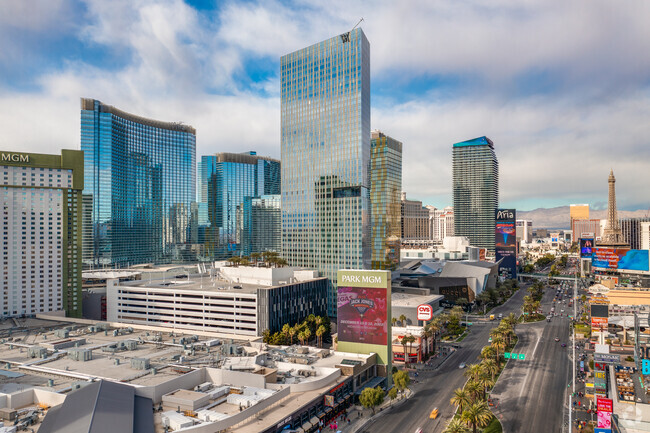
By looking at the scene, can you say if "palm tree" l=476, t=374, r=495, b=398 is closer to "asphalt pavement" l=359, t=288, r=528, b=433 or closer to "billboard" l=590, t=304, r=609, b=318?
"asphalt pavement" l=359, t=288, r=528, b=433

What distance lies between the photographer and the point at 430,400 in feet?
297

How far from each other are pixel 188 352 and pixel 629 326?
4814 inches

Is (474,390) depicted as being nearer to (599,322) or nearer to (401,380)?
(401,380)

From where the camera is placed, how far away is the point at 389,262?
186125 mm

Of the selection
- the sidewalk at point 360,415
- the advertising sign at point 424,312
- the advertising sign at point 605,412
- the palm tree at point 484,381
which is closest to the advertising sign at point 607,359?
the palm tree at point 484,381

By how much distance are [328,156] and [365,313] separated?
89076mm

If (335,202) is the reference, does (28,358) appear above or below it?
below

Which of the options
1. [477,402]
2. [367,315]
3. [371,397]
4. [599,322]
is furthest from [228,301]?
[599,322]

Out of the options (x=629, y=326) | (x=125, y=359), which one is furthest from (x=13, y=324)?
(x=629, y=326)

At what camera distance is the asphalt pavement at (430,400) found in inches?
3059

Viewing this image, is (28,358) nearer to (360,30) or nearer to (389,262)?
(389,262)

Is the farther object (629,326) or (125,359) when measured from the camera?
(629,326)

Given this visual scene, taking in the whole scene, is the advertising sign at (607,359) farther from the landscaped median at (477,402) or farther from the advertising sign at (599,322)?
the advertising sign at (599,322)

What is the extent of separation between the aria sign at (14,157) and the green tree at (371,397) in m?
137
